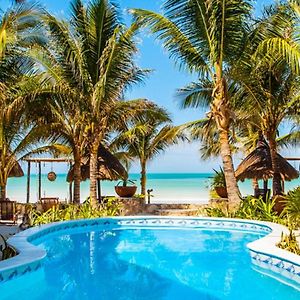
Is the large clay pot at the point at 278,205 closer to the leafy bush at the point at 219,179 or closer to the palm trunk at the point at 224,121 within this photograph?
the palm trunk at the point at 224,121

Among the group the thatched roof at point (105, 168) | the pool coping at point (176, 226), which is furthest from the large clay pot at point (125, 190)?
the pool coping at point (176, 226)

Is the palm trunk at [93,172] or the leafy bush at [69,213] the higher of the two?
the palm trunk at [93,172]

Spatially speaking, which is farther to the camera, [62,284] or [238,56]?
[238,56]

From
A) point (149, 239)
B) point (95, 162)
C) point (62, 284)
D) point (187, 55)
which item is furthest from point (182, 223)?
point (62, 284)

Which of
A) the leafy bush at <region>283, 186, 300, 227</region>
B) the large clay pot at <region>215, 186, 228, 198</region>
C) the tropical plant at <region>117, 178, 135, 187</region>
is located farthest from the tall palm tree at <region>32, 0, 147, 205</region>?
the leafy bush at <region>283, 186, 300, 227</region>

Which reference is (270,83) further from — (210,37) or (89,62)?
(89,62)

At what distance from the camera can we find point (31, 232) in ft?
30.5

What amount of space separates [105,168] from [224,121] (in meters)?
5.32

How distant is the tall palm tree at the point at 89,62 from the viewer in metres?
12.3

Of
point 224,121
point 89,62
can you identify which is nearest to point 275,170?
point 224,121

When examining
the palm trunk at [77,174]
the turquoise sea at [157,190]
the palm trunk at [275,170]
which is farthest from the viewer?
the turquoise sea at [157,190]

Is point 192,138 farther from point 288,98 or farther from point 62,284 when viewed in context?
point 62,284

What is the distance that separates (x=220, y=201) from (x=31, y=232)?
314 inches

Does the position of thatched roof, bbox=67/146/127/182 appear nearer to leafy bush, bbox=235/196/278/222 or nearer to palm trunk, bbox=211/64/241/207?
palm trunk, bbox=211/64/241/207
